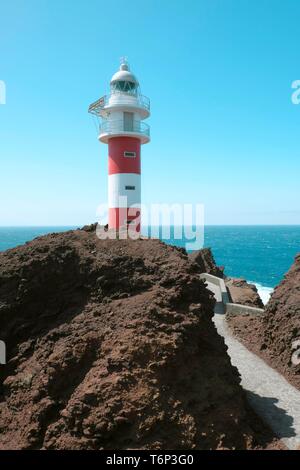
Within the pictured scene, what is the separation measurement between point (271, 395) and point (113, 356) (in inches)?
173

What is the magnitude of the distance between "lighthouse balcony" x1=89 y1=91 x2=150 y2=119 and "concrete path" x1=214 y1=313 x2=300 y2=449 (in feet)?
50.3

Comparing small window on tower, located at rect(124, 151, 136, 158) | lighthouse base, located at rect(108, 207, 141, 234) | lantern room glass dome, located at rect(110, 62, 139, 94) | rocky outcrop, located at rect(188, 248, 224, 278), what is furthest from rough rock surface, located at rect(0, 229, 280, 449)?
rocky outcrop, located at rect(188, 248, 224, 278)

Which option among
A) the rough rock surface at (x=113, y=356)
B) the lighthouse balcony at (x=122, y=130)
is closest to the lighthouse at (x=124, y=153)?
the lighthouse balcony at (x=122, y=130)

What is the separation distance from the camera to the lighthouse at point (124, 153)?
21.9 meters

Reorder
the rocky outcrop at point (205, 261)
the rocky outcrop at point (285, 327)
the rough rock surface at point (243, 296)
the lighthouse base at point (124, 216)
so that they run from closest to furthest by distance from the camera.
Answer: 1. the rocky outcrop at point (285, 327)
2. the rough rock surface at point (243, 296)
3. the lighthouse base at point (124, 216)
4. the rocky outcrop at point (205, 261)

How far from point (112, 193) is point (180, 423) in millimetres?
17178

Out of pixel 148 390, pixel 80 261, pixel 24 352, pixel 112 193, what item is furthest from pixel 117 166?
pixel 148 390

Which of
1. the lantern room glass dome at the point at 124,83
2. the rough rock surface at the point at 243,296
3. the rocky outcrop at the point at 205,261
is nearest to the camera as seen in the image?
the rough rock surface at the point at 243,296

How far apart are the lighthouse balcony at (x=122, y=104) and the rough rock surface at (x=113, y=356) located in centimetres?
1542

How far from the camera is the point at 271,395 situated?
28.9 feet

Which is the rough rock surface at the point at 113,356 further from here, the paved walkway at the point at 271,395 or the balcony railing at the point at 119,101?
the balcony railing at the point at 119,101

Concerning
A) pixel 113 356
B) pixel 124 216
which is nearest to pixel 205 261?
pixel 124 216

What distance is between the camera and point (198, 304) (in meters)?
7.41

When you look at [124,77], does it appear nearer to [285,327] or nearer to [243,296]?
[243,296]
